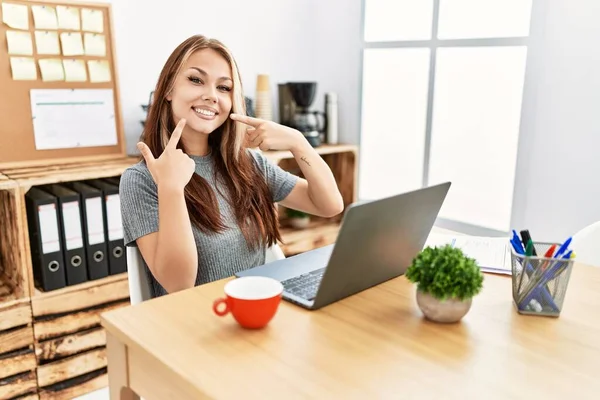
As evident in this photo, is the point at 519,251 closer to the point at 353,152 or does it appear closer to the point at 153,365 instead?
the point at 153,365

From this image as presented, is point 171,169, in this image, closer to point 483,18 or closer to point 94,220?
point 94,220

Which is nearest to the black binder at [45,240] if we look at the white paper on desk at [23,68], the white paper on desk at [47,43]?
the white paper on desk at [23,68]

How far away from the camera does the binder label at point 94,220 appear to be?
81.3 inches

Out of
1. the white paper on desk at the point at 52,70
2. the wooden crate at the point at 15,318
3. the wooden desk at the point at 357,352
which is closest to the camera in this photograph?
the wooden desk at the point at 357,352

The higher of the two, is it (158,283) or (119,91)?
(119,91)

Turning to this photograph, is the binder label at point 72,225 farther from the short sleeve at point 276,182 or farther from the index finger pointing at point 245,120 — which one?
the index finger pointing at point 245,120

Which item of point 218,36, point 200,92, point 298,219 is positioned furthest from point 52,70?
point 298,219

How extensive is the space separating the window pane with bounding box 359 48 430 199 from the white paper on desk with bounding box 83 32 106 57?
1322 mm

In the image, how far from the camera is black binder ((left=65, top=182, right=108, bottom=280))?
2.06 meters

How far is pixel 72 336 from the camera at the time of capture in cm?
210

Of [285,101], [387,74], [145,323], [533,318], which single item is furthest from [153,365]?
[387,74]

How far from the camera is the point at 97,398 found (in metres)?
2.12

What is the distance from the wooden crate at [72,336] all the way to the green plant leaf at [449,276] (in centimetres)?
149

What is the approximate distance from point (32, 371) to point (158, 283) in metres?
0.97
